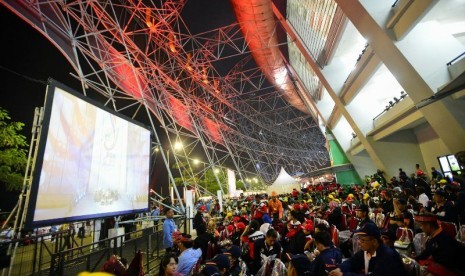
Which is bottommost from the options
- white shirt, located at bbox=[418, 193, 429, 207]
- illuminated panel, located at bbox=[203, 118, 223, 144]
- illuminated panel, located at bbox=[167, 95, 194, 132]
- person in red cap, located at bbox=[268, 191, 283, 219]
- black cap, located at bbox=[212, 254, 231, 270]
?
black cap, located at bbox=[212, 254, 231, 270]

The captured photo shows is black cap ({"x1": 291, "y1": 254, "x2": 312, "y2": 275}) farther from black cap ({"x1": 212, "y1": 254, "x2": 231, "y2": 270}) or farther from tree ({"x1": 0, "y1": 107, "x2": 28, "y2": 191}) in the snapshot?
tree ({"x1": 0, "y1": 107, "x2": 28, "y2": 191})

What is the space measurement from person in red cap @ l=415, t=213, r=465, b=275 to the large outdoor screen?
5.78m

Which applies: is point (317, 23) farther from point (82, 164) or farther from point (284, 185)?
point (284, 185)

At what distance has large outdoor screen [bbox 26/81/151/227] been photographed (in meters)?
4.53

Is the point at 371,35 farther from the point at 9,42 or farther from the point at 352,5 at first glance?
the point at 9,42

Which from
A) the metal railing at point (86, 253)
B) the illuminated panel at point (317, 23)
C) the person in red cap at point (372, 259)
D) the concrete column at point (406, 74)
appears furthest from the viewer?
the illuminated panel at point (317, 23)

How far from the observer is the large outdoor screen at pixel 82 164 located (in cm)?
453

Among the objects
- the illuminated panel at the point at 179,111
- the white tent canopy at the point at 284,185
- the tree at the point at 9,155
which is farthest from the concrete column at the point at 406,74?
the illuminated panel at the point at 179,111

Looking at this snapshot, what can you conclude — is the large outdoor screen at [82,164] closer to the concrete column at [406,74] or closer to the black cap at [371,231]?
the black cap at [371,231]

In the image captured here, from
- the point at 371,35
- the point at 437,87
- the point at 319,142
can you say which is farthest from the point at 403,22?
the point at 319,142

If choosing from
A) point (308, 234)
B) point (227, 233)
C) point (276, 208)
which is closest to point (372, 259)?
point (308, 234)

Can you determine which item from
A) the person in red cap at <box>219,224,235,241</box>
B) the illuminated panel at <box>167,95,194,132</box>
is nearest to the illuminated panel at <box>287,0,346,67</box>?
the person in red cap at <box>219,224,235,241</box>

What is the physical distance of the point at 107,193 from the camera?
650 cm

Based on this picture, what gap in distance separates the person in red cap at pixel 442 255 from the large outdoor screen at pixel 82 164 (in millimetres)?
5781
